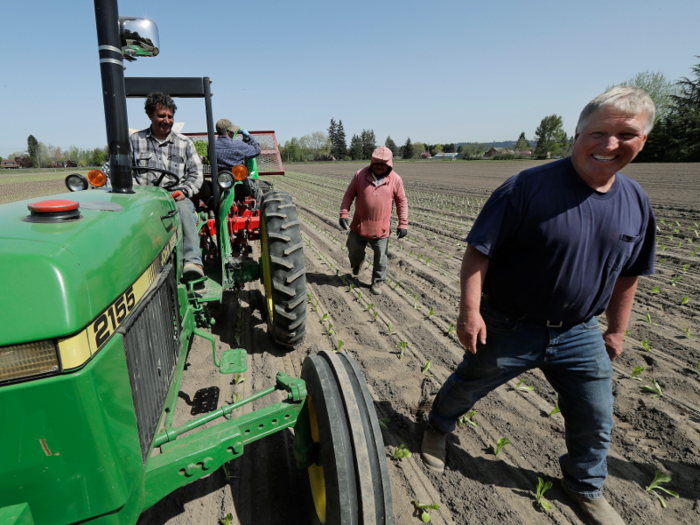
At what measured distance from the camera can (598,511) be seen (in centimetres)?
202

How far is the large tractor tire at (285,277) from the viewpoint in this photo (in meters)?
3.19

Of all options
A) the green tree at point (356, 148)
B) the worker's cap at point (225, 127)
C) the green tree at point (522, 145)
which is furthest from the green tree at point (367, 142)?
the worker's cap at point (225, 127)

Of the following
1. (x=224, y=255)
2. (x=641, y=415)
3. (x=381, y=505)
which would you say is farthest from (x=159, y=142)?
(x=641, y=415)

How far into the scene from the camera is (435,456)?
2375mm

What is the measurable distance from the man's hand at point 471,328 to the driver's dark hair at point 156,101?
2730mm

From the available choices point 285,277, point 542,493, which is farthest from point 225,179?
point 542,493

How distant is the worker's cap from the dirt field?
2.07 meters

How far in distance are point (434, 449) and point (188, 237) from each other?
2123 mm

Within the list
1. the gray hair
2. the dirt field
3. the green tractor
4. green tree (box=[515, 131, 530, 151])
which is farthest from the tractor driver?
green tree (box=[515, 131, 530, 151])

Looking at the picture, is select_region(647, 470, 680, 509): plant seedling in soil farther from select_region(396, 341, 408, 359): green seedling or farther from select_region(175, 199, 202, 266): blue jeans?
select_region(175, 199, 202, 266): blue jeans

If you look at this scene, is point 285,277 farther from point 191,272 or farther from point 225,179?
point 225,179

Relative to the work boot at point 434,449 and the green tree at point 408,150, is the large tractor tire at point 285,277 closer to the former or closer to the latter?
the work boot at point 434,449

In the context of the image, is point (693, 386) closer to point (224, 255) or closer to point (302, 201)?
point (224, 255)

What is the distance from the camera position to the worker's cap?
17.5ft
